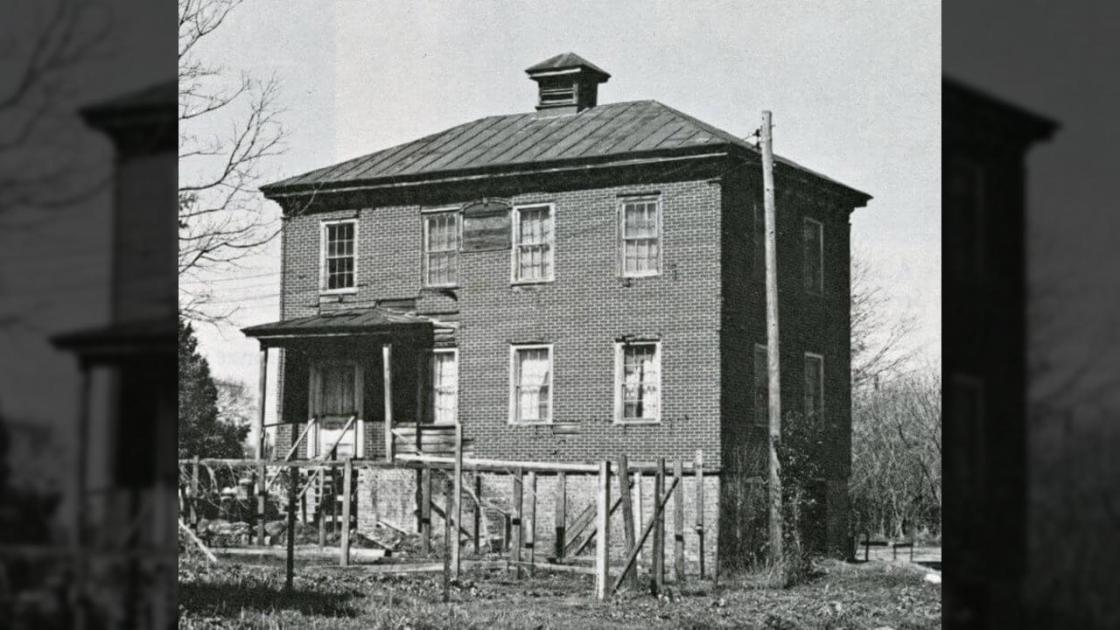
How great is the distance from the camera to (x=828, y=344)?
9.59 metres

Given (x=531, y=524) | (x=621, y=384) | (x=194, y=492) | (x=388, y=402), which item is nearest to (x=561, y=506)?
(x=531, y=524)

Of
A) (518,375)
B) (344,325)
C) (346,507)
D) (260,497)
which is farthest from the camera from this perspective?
(260,497)

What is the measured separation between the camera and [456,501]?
10.5 m

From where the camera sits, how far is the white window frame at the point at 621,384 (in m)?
9.84

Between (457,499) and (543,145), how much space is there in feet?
8.16

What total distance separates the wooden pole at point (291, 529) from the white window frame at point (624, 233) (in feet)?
9.73

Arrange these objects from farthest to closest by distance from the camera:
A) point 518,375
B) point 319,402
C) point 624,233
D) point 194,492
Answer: point 194,492
point 319,402
point 518,375
point 624,233

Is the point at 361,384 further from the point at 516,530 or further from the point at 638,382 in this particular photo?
the point at 638,382

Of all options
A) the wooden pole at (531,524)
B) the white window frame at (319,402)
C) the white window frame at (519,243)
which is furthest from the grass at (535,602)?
the white window frame at (519,243)

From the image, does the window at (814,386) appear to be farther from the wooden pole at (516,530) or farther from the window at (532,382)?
the wooden pole at (516,530)

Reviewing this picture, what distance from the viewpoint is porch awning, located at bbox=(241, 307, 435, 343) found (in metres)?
10.7
